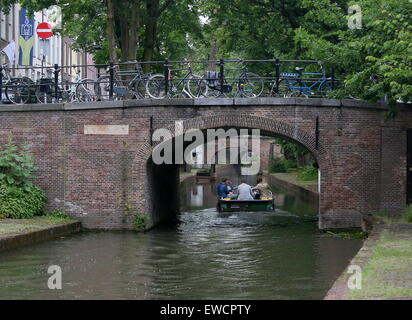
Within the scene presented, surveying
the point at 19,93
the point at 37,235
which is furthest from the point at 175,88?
the point at 37,235

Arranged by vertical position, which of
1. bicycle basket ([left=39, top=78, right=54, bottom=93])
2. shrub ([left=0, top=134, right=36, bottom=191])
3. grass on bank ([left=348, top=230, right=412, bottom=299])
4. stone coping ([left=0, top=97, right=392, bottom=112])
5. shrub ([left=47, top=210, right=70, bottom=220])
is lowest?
shrub ([left=47, top=210, right=70, bottom=220])

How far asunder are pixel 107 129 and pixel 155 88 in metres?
1.66

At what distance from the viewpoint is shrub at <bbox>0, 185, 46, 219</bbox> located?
65.6 feet

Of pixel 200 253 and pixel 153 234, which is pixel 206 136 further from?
pixel 200 253

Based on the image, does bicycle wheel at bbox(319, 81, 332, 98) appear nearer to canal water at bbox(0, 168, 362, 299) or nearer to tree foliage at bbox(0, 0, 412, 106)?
tree foliage at bbox(0, 0, 412, 106)

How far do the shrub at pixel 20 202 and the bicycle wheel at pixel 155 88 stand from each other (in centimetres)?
383

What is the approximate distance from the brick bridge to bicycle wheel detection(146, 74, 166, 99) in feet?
1.95

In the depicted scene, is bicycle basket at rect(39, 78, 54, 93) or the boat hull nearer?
bicycle basket at rect(39, 78, 54, 93)

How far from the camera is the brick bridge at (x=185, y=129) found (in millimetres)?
21203

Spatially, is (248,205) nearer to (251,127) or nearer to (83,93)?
(251,127)

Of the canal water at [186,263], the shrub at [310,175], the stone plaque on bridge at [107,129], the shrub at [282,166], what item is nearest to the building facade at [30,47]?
the stone plaque on bridge at [107,129]

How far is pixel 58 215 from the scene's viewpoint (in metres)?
21.5

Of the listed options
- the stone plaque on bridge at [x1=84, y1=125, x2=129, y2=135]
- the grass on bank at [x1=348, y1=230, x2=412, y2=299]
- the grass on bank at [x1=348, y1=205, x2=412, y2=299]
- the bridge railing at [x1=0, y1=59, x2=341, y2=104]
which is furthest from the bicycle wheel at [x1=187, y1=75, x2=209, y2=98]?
the grass on bank at [x1=348, y1=230, x2=412, y2=299]
